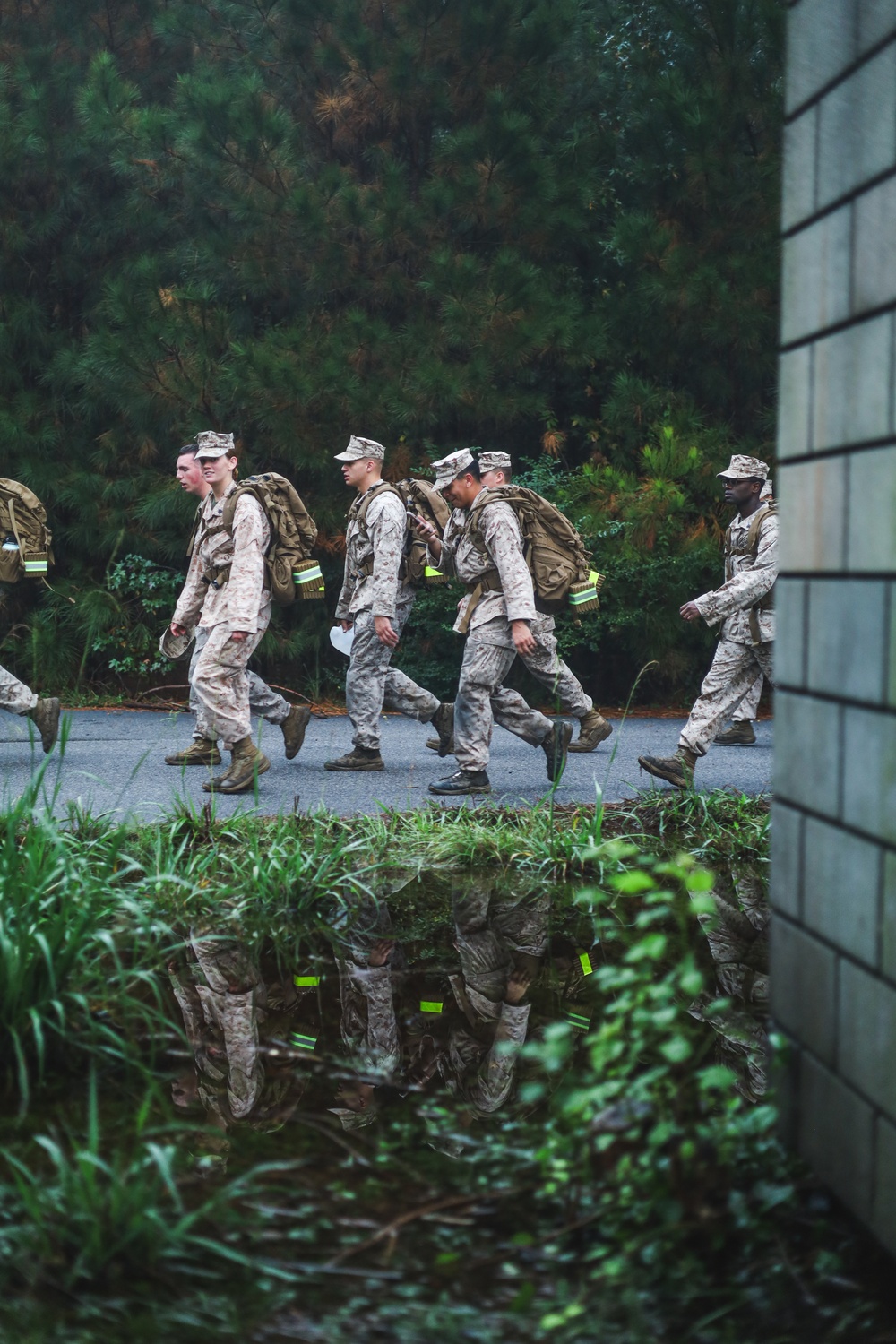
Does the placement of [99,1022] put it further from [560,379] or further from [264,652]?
[560,379]

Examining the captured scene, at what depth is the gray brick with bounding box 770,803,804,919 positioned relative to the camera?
9.78ft

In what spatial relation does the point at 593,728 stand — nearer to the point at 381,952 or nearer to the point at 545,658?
the point at 545,658

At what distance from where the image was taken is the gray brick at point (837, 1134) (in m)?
2.59

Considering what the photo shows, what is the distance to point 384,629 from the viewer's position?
852cm

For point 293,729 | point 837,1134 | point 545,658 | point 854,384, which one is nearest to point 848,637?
point 854,384

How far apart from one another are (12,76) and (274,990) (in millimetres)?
12300

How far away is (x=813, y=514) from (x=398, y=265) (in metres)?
11.2

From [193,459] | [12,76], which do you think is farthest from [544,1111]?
[12,76]

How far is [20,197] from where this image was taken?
14266 millimetres

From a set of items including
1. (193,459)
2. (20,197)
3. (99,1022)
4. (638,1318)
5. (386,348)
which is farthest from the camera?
(20,197)

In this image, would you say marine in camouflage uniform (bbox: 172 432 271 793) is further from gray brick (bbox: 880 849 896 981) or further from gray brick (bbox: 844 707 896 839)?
gray brick (bbox: 880 849 896 981)

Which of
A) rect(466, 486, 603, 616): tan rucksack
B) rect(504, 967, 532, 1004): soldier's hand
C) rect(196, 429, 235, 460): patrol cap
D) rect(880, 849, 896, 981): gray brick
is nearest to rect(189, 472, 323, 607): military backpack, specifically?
rect(196, 429, 235, 460): patrol cap

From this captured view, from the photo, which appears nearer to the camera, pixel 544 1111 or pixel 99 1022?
pixel 544 1111

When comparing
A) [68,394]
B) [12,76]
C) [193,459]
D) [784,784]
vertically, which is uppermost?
[12,76]
